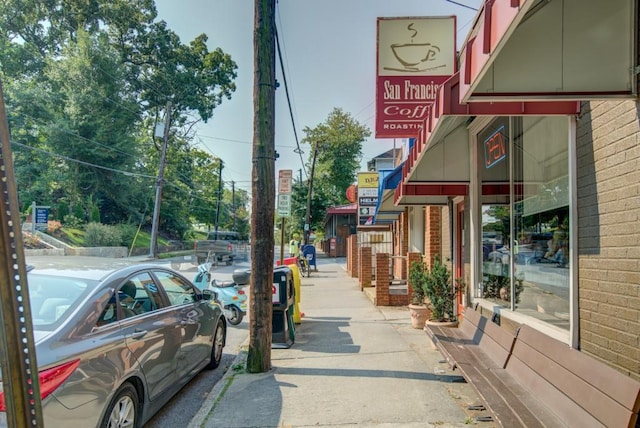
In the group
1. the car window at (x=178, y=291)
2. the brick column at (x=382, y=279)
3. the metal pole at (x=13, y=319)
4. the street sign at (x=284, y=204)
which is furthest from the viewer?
the brick column at (x=382, y=279)

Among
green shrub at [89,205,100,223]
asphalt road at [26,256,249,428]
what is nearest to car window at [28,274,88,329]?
asphalt road at [26,256,249,428]

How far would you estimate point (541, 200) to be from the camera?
191 inches

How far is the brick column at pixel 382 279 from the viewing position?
10.7 metres

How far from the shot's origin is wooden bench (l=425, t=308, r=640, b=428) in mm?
2727

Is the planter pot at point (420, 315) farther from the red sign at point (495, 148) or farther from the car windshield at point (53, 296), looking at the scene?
the car windshield at point (53, 296)

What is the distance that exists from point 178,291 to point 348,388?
2.46 m

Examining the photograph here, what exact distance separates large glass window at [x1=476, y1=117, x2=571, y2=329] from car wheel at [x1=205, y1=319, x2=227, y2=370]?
154 inches

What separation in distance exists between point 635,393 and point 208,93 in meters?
45.2

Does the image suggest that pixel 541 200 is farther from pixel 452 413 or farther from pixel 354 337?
pixel 354 337

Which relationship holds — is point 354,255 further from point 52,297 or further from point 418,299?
point 52,297

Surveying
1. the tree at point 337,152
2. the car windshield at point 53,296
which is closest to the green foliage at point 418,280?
the car windshield at point 53,296

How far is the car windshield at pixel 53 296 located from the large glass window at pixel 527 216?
425 centimetres

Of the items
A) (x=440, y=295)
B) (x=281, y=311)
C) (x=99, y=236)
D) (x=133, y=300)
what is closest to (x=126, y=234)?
(x=99, y=236)

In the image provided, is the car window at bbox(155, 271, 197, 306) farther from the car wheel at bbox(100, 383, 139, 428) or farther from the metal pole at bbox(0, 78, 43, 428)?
the metal pole at bbox(0, 78, 43, 428)
